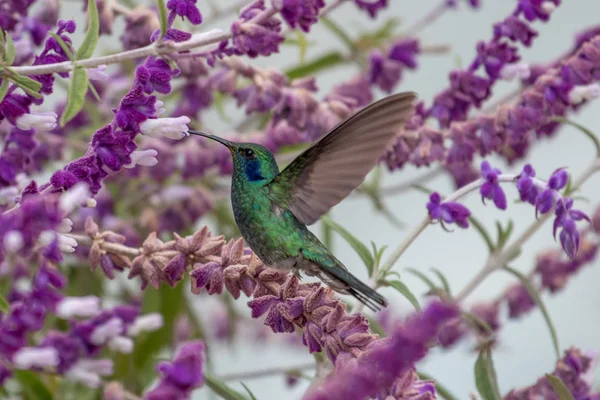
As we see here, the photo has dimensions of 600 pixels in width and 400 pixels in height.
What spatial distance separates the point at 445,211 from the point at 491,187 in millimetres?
85

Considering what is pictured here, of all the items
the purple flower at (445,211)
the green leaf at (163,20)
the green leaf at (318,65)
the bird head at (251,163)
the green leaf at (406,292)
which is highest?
the green leaf at (318,65)

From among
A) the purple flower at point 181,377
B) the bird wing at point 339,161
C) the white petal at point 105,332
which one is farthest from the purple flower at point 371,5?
the purple flower at point 181,377

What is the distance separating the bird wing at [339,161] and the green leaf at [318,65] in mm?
872

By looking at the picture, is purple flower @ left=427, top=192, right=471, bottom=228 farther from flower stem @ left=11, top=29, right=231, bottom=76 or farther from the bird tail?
flower stem @ left=11, top=29, right=231, bottom=76

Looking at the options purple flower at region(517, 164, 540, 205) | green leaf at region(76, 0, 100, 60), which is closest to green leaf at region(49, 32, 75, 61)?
green leaf at region(76, 0, 100, 60)

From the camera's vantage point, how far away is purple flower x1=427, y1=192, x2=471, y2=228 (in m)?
1.50

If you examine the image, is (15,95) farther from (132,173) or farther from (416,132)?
(132,173)

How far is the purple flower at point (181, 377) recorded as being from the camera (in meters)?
0.86

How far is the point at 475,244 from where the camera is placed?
4.86 m

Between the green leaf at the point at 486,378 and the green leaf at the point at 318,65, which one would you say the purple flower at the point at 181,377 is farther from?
the green leaf at the point at 318,65

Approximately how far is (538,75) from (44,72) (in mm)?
1093

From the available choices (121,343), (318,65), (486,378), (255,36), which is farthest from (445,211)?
(318,65)

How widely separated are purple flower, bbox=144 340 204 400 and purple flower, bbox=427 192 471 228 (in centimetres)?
71

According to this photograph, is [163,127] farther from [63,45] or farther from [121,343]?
[121,343]
